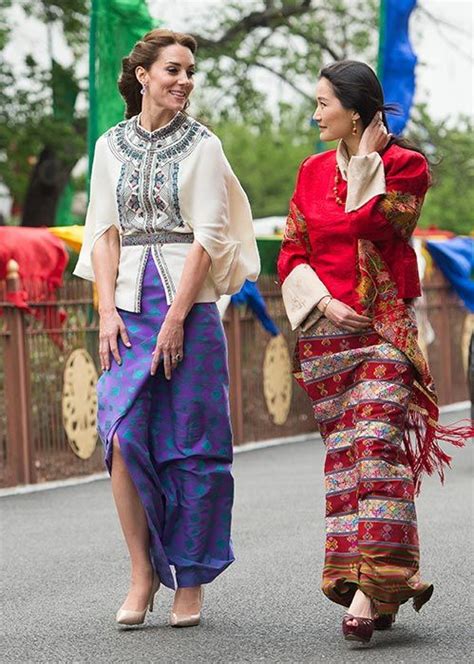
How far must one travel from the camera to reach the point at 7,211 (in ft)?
164

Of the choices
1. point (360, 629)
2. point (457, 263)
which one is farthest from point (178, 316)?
point (457, 263)

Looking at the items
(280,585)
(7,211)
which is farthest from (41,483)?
(7,211)

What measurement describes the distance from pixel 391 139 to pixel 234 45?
18.5 meters

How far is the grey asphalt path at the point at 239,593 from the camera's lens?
18.4ft

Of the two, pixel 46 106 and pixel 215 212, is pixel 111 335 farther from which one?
pixel 46 106

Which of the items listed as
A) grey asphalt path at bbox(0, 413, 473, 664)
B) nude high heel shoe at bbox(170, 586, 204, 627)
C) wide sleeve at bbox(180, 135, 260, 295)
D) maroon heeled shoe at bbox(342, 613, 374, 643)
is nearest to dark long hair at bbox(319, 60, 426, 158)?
wide sleeve at bbox(180, 135, 260, 295)

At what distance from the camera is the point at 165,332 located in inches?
234

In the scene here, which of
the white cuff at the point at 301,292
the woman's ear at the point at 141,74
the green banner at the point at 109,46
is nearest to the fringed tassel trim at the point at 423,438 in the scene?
the white cuff at the point at 301,292

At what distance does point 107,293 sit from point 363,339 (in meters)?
0.94

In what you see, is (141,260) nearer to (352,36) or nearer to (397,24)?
(397,24)

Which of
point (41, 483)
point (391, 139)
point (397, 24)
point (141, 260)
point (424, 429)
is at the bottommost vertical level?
point (41, 483)

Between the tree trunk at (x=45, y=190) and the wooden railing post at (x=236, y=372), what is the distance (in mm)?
8234

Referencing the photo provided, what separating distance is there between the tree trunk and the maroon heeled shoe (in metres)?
18.1

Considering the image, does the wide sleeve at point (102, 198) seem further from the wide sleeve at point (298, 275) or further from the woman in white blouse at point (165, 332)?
the wide sleeve at point (298, 275)
